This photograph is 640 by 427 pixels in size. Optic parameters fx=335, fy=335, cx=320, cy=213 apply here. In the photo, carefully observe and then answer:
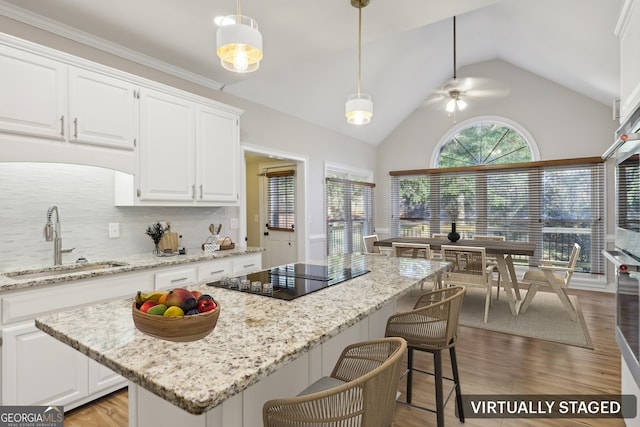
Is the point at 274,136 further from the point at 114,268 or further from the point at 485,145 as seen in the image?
→ the point at 485,145

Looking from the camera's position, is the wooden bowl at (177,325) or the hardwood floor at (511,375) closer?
the wooden bowl at (177,325)

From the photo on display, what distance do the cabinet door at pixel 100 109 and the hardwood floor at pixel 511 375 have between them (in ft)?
6.06

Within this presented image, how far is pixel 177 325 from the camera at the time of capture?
3.37ft

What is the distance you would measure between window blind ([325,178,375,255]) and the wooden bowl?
4.51 metres

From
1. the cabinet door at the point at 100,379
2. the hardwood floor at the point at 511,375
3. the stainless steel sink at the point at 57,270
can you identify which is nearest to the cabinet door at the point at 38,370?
the cabinet door at the point at 100,379

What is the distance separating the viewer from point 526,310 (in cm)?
419

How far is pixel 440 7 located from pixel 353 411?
2644 mm

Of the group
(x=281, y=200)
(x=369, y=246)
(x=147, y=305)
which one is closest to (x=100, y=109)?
(x=147, y=305)

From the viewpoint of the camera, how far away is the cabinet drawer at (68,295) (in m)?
1.87

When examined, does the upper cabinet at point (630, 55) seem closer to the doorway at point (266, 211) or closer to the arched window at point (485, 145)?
the doorway at point (266, 211)

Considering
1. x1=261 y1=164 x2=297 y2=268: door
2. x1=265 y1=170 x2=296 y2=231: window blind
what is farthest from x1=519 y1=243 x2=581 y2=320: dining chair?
x1=265 y1=170 x2=296 y2=231: window blind

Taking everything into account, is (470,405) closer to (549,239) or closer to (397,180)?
(549,239)

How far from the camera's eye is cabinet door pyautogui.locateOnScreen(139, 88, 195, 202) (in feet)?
9.02

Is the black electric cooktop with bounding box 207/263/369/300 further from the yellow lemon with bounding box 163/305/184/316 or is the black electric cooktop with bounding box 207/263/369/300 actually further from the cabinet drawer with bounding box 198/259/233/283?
the cabinet drawer with bounding box 198/259/233/283
